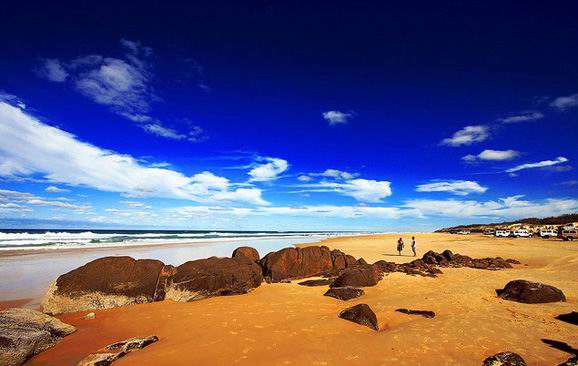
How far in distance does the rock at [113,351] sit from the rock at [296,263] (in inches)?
384

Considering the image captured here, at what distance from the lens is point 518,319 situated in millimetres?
9961

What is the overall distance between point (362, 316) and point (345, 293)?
384cm

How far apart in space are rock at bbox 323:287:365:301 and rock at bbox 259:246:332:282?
455cm

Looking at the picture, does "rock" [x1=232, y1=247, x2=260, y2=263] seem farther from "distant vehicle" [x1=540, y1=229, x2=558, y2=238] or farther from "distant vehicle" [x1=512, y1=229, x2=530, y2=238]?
"distant vehicle" [x1=512, y1=229, x2=530, y2=238]

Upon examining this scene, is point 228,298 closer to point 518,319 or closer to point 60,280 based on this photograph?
point 60,280

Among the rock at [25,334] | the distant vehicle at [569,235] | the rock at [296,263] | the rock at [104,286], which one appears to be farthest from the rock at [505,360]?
the distant vehicle at [569,235]

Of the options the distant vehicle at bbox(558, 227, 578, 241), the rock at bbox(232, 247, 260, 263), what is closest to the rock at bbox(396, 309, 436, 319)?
the rock at bbox(232, 247, 260, 263)

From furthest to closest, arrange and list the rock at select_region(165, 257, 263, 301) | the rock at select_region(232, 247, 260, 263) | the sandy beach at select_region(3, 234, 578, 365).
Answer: the rock at select_region(232, 247, 260, 263), the rock at select_region(165, 257, 263, 301), the sandy beach at select_region(3, 234, 578, 365)

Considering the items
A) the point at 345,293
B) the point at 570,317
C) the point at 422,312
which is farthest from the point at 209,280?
the point at 570,317

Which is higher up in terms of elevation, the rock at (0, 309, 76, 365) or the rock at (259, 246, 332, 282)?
the rock at (259, 246, 332, 282)

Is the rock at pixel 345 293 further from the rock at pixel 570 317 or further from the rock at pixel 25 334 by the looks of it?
the rock at pixel 25 334

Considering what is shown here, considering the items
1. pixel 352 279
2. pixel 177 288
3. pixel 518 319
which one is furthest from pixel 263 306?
pixel 518 319

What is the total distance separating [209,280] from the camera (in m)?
13.5

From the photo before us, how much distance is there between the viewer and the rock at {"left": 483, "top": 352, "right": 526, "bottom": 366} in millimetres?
6776
